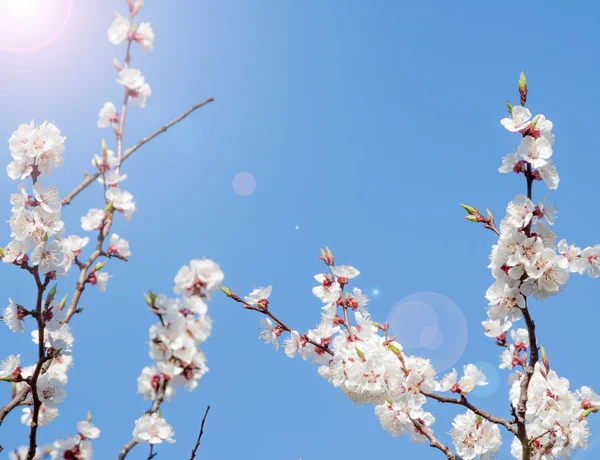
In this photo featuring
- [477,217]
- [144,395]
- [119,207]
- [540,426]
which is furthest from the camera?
[540,426]

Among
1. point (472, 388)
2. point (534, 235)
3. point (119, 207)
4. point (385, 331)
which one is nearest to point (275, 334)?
point (385, 331)

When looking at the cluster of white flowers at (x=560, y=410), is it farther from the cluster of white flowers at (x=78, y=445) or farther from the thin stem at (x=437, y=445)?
the cluster of white flowers at (x=78, y=445)

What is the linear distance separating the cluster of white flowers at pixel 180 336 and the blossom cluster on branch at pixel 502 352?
2.10 m

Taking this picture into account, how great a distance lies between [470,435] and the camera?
182 inches

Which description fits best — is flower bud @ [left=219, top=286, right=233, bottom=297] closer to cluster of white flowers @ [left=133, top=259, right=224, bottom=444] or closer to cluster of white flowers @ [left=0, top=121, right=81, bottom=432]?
cluster of white flowers @ [left=0, top=121, right=81, bottom=432]

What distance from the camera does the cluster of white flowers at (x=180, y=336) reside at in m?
2.29

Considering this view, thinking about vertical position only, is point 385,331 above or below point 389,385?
Result: above

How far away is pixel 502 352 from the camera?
4.88m

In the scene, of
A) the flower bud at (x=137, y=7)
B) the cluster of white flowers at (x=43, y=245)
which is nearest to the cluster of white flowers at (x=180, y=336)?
the cluster of white flowers at (x=43, y=245)

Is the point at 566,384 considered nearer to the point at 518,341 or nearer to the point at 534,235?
the point at 518,341

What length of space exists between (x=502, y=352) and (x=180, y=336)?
3746 millimetres

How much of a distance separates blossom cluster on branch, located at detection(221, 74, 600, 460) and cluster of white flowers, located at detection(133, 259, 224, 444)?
2.10m

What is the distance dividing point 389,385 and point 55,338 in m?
2.73

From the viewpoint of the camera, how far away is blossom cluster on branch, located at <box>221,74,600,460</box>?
11.9 feet
